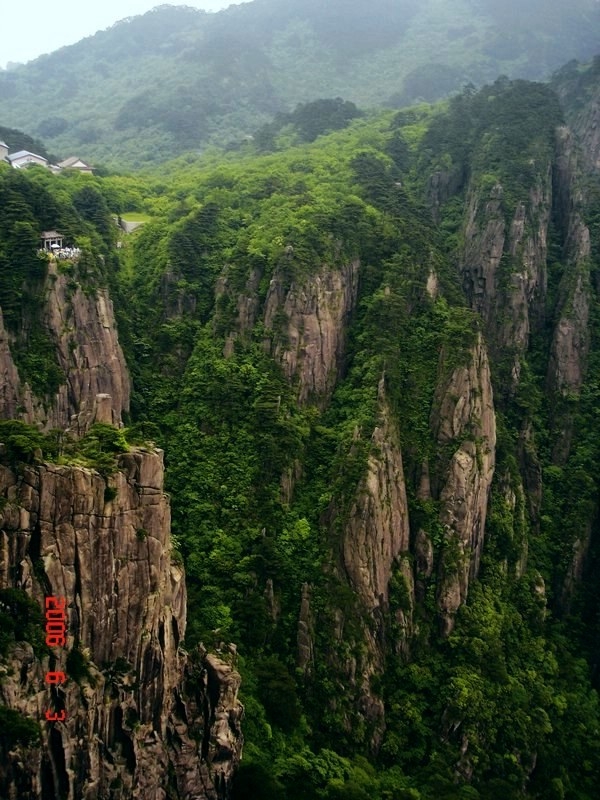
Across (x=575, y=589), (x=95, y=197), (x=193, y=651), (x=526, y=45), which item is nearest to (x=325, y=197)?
(x=95, y=197)

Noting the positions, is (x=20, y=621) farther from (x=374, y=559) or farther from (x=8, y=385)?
(x=374, y=559)

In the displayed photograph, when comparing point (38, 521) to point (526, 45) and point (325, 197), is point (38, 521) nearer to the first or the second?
point (325, 197)

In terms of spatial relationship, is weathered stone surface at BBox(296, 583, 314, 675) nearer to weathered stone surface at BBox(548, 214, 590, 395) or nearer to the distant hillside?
weathered stone surface at BBox(548, 214, 590, 395)

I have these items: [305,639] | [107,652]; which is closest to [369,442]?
[305,639]

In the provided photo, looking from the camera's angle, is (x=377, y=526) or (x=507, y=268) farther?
(x=507, y=268)

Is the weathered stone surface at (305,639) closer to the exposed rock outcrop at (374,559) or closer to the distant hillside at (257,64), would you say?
the exposed rock outcrop at (374,559)
